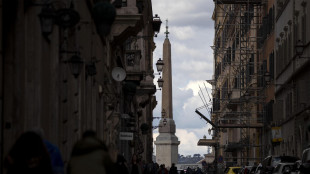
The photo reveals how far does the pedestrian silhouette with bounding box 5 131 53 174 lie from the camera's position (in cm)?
1059

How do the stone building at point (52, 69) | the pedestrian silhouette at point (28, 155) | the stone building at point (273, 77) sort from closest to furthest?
the pedestrian silhouette at point (28, 155) < the stone building at point (52, 69) < the stone building at point (273, 77)

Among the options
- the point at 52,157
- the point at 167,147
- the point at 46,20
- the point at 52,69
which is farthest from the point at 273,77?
the point at 167,147

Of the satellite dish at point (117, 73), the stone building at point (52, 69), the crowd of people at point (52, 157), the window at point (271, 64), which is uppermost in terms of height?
the window at point (271, 64)

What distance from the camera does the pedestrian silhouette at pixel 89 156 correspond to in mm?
11742

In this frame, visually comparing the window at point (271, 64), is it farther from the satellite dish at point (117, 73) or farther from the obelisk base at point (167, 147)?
the obelisk base at point (167, 147)

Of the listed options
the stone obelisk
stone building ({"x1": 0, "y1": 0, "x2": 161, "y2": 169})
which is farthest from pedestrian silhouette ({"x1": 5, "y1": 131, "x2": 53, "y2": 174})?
the stone obelisk

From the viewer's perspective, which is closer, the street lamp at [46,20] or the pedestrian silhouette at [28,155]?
the pedestrian silhouette at [28,155]

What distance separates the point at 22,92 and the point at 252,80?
2020 inches

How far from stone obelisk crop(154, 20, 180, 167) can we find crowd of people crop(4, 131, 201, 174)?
9347cm

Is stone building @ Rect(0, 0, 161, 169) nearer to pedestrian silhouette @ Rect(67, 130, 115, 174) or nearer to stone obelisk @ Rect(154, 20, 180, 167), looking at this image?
pedestrian silhouette @ Rect(67, 130, 115, 174)

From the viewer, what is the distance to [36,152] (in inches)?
419

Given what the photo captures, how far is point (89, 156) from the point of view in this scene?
1177cm

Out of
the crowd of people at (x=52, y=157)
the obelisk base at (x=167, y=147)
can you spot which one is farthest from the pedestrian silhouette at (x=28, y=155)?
the obelisk base at (x=167, y=147)

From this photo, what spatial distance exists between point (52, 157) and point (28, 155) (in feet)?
4.19
